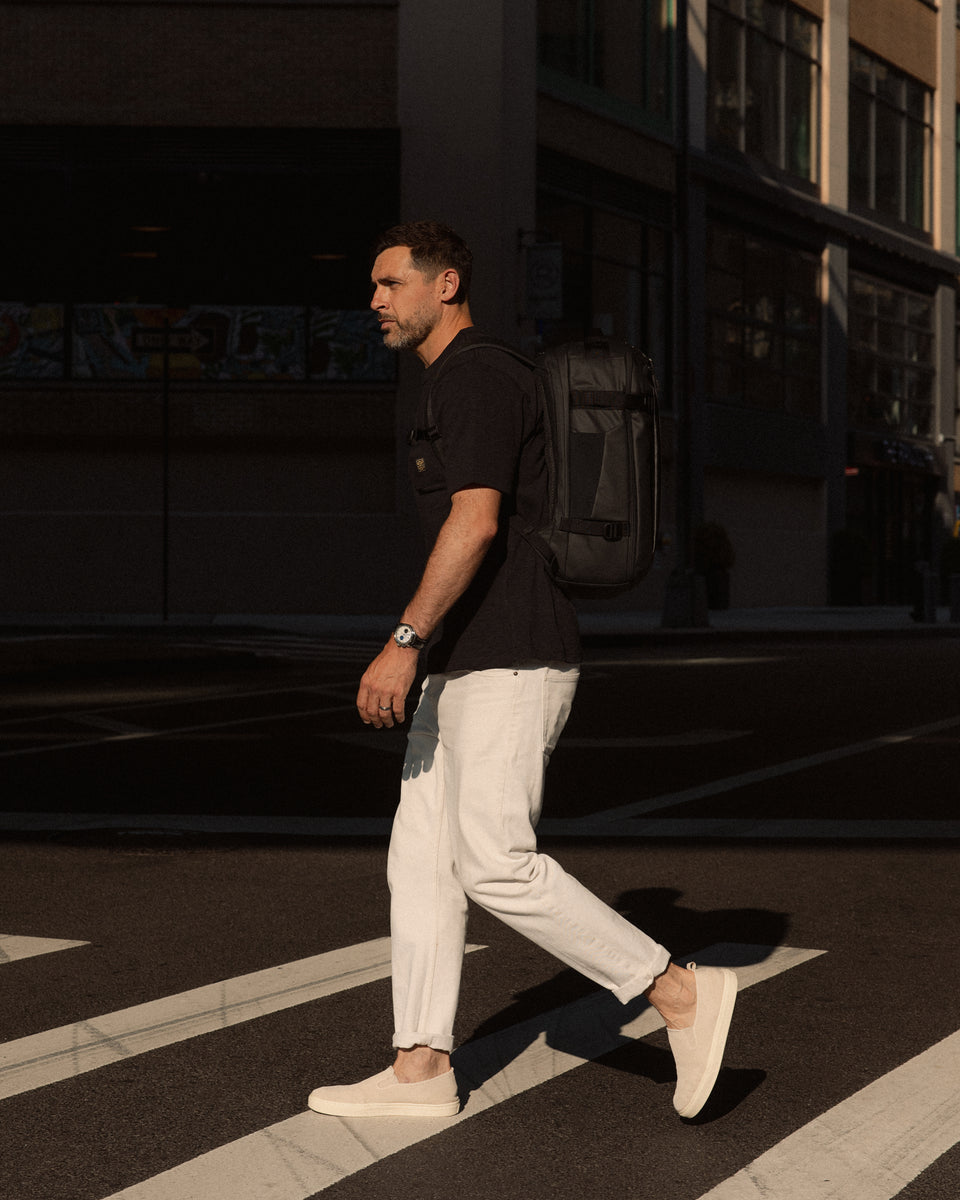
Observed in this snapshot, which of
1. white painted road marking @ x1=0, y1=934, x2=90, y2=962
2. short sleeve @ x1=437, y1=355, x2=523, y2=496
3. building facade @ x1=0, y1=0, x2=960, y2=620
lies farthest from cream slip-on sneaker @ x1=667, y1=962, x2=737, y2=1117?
building facade @ x1=0, y1=0, x2=960, y2=620

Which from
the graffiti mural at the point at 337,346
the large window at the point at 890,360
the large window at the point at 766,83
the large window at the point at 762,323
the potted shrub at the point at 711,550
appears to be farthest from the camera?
the large window at the point at 890,360

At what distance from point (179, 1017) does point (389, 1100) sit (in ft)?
3.56

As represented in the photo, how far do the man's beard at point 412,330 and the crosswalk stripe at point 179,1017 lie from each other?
1930mm

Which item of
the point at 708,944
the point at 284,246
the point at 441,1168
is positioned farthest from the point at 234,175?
the point at 441,1168

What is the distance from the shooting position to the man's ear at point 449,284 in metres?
4.19

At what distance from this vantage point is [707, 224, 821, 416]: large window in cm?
3750

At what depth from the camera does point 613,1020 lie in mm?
4949

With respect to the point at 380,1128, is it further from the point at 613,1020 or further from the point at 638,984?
the point at 613,1020

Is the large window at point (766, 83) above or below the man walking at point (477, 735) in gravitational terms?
above

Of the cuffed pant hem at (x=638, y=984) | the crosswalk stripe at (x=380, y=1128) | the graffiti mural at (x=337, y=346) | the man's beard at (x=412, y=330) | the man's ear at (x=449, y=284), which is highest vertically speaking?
the graffiti mural at (x=337, y=346)

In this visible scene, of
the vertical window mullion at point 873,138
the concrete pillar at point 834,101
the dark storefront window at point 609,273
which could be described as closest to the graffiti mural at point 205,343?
the dark storefront window at point 609,273

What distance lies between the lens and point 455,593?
387 centimetres

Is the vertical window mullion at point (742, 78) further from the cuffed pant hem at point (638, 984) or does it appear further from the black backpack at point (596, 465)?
the cuffed pant hem at point (638, 984)

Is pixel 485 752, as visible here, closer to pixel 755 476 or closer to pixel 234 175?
pixel 234 175
